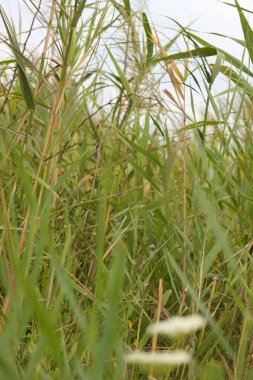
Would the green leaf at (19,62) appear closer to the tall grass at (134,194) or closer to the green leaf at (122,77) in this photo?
the tall grass at (134,194)

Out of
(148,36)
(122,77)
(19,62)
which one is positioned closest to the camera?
(19,62)

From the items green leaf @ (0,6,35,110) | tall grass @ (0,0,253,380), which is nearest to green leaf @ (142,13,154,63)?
tall grass @ (0,0,253,380)

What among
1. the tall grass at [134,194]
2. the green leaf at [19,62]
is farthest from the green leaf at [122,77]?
the green leaf at [19,62]

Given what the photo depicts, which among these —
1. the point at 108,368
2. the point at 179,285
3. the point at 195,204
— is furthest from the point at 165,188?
the point at 108,368

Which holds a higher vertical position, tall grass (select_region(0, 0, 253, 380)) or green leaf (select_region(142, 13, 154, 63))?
green leaf (select_region(142, 13, 154, 63))

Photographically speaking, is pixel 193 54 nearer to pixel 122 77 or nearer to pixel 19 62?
pixel 122 77

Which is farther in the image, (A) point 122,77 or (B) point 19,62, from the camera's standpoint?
(A) point 122,77

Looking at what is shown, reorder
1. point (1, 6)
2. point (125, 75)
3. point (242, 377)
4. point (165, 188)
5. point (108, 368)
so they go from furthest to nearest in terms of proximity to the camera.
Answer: point (125, 75) → point (165, 188) → point (1, 6) → point (242, 377) → point (108, 368)

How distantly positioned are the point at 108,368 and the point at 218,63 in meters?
0.84

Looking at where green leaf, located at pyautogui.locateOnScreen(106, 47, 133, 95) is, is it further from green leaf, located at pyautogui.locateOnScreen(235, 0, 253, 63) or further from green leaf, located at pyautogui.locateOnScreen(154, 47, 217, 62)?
green leaf, located at pyautogui.locateOnScreen(235, 0, 253, 63)

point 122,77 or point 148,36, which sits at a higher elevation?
point 148,36

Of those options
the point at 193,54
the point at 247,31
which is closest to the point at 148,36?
the point at 193,54

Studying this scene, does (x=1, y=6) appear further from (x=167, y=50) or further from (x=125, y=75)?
(x=167, y=50)

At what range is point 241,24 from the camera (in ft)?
5.36
